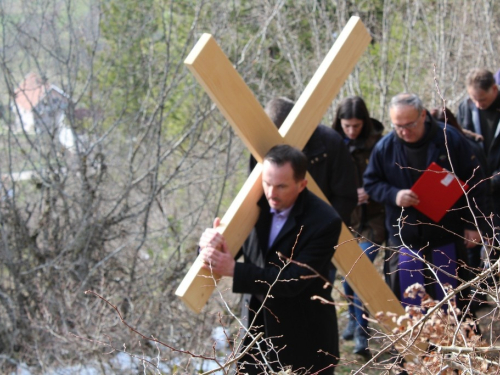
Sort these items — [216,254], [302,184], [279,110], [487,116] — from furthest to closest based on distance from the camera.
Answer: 1. [487,116]
2. [279,110]
3. [302,184]
4. [216,254]

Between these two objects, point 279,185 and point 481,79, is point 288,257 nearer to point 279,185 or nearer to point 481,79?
point 279,185

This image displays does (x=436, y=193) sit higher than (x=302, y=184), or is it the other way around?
(x=302, y=184)

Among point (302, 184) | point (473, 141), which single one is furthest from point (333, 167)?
point (302, 184)

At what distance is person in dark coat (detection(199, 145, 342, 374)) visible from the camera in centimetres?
306

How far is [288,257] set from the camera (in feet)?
10.4

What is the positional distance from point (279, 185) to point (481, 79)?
2451mm

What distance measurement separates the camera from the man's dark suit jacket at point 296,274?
3109 millimetres

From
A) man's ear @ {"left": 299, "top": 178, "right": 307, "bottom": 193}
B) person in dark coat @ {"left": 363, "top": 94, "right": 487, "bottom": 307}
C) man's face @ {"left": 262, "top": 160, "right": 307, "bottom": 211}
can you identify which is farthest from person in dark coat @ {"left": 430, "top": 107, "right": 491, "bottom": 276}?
man's face @ {"left": 262, "top": 160, "right": 307, "bottom": 211}

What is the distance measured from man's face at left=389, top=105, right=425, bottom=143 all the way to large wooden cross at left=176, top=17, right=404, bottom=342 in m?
0.68

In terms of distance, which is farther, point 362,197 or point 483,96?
point 483,96

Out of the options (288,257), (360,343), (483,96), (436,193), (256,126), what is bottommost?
(360,343)

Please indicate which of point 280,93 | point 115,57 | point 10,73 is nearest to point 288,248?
point 10,73

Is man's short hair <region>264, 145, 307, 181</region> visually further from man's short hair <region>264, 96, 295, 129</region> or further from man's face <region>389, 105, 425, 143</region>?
Answer: man's face <region>389, 105, 425, 143</region>

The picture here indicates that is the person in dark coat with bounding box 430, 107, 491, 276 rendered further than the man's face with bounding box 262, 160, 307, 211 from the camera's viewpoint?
Yes
